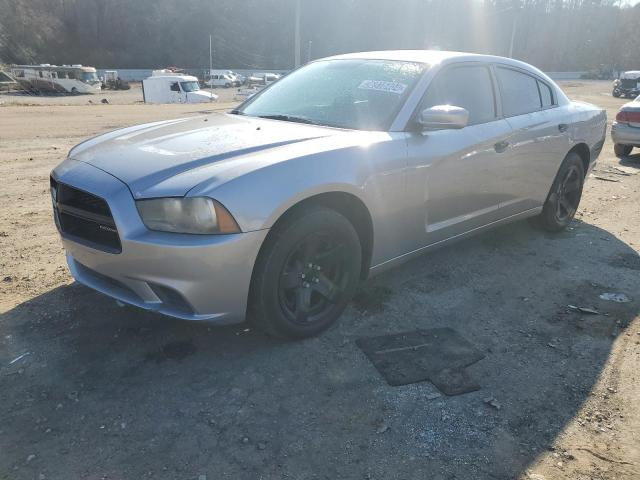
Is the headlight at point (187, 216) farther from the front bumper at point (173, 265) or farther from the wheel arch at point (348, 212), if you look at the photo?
the wheel arch at point (348, 212)

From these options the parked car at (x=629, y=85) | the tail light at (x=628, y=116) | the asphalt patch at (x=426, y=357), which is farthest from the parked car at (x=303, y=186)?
the parked car at (x=629, y=85)

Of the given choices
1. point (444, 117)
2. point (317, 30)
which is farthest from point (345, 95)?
point (317, 30)

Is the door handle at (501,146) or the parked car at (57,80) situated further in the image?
the parked car at (57,80)

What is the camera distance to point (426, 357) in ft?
10.3

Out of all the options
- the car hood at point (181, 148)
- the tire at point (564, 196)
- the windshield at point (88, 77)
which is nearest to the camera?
the car hood at point (181, 148)

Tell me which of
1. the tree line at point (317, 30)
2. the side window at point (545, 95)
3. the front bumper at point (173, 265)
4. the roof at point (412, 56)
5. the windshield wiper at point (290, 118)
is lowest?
the front bumper at point (173, 265)

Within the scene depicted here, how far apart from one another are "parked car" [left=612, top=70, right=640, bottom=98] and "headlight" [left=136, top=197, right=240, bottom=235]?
38669 millimetres

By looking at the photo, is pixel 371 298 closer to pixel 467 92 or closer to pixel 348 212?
pixel 348 212

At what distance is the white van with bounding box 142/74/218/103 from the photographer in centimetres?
3250

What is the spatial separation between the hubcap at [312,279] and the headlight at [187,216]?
49 cm

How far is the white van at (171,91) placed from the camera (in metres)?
32.5

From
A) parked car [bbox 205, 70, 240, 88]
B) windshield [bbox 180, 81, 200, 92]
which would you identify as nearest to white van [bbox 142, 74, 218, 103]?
windshield [bbox 180, 81, 200, 92]

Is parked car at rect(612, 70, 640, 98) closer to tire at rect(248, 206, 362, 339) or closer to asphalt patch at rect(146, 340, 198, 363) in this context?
tire at rect(248, 206, 362, 339)

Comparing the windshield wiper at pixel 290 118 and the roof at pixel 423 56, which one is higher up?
the roof at pixel 423 56
